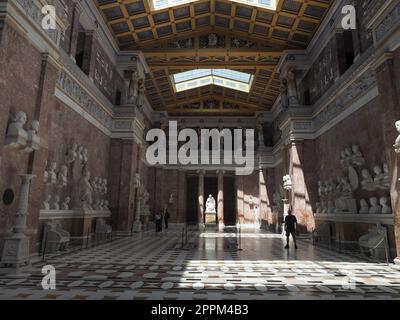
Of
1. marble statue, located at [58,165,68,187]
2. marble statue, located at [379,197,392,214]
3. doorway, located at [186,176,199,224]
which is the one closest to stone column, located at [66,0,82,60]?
marble statue, located at [58,165,68,187]

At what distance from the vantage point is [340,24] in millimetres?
12555

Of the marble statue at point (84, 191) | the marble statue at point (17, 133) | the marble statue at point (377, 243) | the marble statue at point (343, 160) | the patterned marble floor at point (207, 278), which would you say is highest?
the marble statue at point (343, 160)

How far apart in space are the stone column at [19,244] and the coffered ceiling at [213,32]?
10.7 meters

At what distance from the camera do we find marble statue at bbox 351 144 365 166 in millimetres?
10320

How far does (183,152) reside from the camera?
27.4 m

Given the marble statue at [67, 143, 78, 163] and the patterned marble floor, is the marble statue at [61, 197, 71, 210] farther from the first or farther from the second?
the patterned marble floor

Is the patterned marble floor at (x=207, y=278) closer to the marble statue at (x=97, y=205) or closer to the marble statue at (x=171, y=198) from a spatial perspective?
the marble statue at (x=97, y=205)

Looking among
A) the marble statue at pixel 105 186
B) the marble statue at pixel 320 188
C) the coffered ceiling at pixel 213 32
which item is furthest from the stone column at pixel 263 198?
the marble statue at pixel 105 186

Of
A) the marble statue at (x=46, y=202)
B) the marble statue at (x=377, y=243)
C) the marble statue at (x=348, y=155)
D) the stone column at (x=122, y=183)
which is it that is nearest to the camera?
the marble statue at (x=377, y=243)

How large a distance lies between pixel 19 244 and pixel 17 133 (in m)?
2.37

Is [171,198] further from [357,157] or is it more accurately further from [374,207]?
[374,207]

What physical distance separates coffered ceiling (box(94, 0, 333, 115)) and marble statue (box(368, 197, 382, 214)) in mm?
9313

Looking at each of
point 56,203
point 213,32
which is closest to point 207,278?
point 56,203

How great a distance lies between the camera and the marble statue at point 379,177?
28.2 ft
